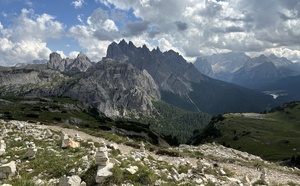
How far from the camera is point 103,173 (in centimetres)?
1572

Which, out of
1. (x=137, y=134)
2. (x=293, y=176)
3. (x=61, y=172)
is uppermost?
(x=61, y=172)

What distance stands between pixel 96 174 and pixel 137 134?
12674 centimetres

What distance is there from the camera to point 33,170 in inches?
742

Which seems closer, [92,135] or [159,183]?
[159,183]

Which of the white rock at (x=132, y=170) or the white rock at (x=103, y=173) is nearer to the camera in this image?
the white rock at (x=103, y=173)

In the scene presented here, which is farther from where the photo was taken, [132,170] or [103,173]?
[132,170]

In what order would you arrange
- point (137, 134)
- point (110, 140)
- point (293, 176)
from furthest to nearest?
1. point (137, 134)
2. point (110, 140)
3. point (293, 176)

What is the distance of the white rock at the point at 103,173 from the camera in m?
15.4

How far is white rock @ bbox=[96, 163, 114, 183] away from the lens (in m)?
15.4

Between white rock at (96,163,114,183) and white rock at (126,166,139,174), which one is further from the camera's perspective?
white rock at (126,166,139,174)

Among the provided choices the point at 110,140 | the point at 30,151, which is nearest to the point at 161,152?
the point at 110,140

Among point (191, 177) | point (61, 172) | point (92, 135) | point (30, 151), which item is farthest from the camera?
point (92, 135)

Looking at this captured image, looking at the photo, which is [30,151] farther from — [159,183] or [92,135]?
[92,135]

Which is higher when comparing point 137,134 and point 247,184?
point 247,184
